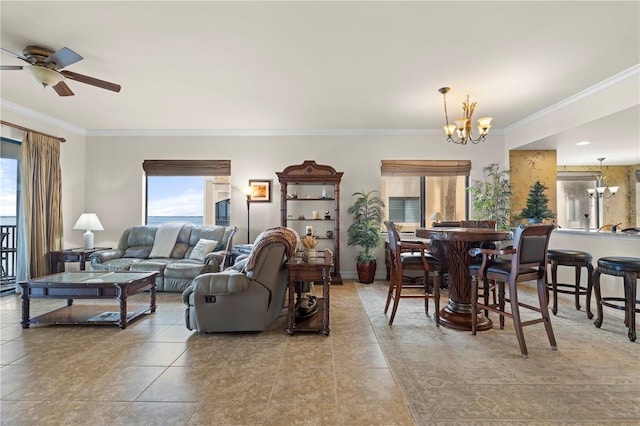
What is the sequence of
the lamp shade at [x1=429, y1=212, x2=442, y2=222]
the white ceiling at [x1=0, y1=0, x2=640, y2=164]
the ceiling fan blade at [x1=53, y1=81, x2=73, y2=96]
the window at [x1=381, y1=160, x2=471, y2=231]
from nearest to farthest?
the white ceiling at [x1=0, y1=0, x2=640, y2=164]
the ceiling fan blade at [x1=53, y1=81, x2=73, y2=96]
the lamp shade at [x1=429, y1=212, x2=442, y2=222]
the window at [x1=381, y1=160, x2=471, y2=231]

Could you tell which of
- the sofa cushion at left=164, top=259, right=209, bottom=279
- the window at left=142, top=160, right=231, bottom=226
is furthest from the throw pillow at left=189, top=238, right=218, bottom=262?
the window at left=142, top=160, right=231, bottom=226

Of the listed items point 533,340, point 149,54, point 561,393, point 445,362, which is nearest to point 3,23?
point 149,54

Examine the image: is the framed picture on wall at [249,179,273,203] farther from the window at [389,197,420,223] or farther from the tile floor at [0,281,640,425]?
the tile floor at [0,281,640,425]

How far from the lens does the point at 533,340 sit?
9.02 feet

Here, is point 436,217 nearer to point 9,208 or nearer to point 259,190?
point 259,190

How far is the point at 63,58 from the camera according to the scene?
2514mm

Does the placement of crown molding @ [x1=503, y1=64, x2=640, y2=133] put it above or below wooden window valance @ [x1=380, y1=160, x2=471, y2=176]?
above

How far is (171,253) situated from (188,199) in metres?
1.28

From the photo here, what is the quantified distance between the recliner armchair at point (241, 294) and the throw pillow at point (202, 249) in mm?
1914

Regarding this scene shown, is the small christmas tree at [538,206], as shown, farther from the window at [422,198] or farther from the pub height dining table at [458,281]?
the pub height dining table at [458,281]

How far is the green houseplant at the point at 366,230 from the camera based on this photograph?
5113 mm

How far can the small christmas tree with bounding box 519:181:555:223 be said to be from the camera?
4.73 m

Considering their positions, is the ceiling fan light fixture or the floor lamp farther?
the floor lamp

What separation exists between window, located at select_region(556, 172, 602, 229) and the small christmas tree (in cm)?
391
